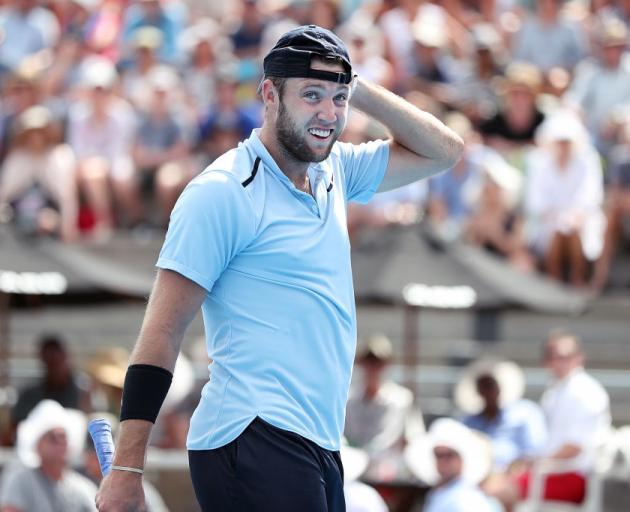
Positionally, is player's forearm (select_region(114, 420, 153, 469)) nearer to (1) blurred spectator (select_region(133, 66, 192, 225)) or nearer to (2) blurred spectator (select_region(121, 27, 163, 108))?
(1) blurred spectator (select_region(133, 66, 192, 225))

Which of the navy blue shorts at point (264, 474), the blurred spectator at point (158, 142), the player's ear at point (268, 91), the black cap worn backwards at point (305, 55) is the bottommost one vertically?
the navy blue shorts at point (264, 474)

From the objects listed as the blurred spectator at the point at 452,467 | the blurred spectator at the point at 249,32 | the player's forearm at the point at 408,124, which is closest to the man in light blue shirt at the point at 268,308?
the player's forearm at the point at 408,124

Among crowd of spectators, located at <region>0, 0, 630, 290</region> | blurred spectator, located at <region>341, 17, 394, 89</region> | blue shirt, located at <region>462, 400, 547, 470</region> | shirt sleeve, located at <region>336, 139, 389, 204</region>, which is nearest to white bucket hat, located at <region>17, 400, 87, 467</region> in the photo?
Result: crowd of spectators, located at <region>0, 0, 630, 290</region>

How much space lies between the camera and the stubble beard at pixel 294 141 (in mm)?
3705

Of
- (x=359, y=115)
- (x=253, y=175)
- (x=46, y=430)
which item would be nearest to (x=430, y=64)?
(x=359, y=115)

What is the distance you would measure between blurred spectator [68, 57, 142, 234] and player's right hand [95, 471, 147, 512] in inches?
304

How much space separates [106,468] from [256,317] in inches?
20.3

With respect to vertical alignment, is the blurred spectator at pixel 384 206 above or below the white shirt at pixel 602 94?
below

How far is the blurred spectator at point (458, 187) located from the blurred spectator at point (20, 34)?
484cm

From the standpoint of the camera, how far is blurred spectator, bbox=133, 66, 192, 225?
11977 mm

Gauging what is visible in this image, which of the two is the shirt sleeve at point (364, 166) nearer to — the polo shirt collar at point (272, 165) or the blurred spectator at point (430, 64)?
the polo shirt collar at point (272, 165)

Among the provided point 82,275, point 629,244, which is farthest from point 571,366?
point 82,275

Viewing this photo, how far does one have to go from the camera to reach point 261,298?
3619 mm

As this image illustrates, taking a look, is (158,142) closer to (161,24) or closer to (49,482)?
(161,24)
